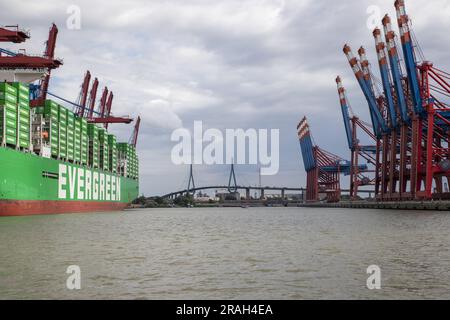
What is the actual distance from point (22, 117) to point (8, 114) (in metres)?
4.19

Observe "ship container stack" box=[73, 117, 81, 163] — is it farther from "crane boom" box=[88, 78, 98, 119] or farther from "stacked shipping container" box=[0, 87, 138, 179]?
"crane boom" box=[88, 78, 98, 119]

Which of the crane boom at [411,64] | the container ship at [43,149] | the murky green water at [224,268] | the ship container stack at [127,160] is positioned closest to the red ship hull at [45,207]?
the container ship at [43,149]

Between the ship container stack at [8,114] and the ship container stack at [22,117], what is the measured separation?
79cm

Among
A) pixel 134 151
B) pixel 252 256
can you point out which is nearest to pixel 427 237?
pixel 252 256

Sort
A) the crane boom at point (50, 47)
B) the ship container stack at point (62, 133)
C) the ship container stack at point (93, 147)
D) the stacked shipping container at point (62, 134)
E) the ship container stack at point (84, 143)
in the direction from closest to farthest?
1. the stacked shipping container at point (62, 134)
2. the ship container stack at point (62, 133)
3. the crane boom at point (50, 47)
4. the ship container stack at point (84, 143)
5. the ship container stack at point (93, 147)

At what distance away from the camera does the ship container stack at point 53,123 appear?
71688mm

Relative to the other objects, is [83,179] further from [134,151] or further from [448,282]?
[448,282]

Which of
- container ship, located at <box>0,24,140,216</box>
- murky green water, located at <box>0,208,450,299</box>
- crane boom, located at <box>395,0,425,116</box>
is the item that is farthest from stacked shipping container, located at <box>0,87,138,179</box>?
crane boom, located at <box>395,0,425,116</box>

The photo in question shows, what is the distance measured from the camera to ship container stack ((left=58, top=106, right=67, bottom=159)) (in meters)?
75.2

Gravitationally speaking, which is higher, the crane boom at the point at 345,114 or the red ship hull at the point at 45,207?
the crane boom at the point at 345,114

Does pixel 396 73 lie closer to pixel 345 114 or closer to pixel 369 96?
pixel 369 96

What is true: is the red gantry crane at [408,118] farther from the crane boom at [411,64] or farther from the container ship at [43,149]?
the container ship at [43,149]

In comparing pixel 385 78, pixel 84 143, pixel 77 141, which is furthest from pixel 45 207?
pixel 385 78

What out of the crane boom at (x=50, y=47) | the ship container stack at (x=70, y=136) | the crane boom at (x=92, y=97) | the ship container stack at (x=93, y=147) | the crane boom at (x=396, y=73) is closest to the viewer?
the ship container stack at (x=70, y=136)
